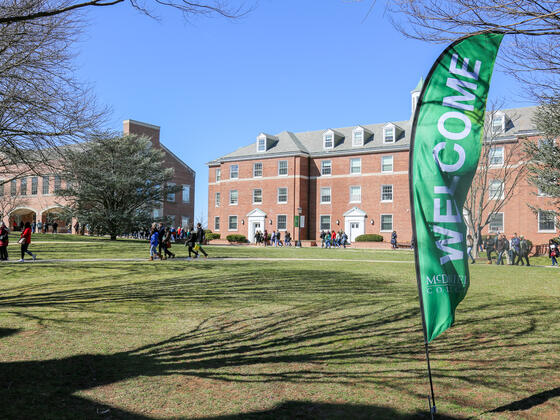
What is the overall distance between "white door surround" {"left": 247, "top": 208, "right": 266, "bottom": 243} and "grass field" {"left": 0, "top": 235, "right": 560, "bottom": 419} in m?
38.2

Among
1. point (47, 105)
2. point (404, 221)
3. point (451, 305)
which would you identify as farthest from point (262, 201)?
point (451, 305)

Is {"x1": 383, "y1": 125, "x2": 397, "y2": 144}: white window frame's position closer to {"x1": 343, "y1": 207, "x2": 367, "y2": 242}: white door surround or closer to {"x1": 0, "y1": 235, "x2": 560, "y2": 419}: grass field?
{"x1": 343, "y1": 207, "x2": 367, "y2": 242}: white door surround

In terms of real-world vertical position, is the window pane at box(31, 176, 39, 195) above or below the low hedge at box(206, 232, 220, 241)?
above

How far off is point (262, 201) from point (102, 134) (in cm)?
3493

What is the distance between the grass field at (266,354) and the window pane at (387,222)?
32.2 metres

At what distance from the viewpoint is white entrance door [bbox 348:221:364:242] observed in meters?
45.8

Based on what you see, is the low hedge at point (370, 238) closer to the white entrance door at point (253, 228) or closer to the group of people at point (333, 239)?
the group of people at point (333, 239)

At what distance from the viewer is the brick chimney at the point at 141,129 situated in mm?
54750

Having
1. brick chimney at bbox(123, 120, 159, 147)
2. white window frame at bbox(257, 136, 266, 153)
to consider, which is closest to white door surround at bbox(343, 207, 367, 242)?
white window frame at bbox(257, 136, 266, 153)

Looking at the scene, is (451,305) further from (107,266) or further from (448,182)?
(107,266)

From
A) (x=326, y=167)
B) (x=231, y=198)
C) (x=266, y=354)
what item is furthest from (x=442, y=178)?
(x=231, y=198)

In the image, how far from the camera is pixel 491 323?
8188 mm

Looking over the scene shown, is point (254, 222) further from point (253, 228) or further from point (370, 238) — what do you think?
point (370, 238)

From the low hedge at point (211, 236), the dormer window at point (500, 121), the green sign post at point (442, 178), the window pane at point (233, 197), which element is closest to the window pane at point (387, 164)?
the dormer window at point (500, 121)
